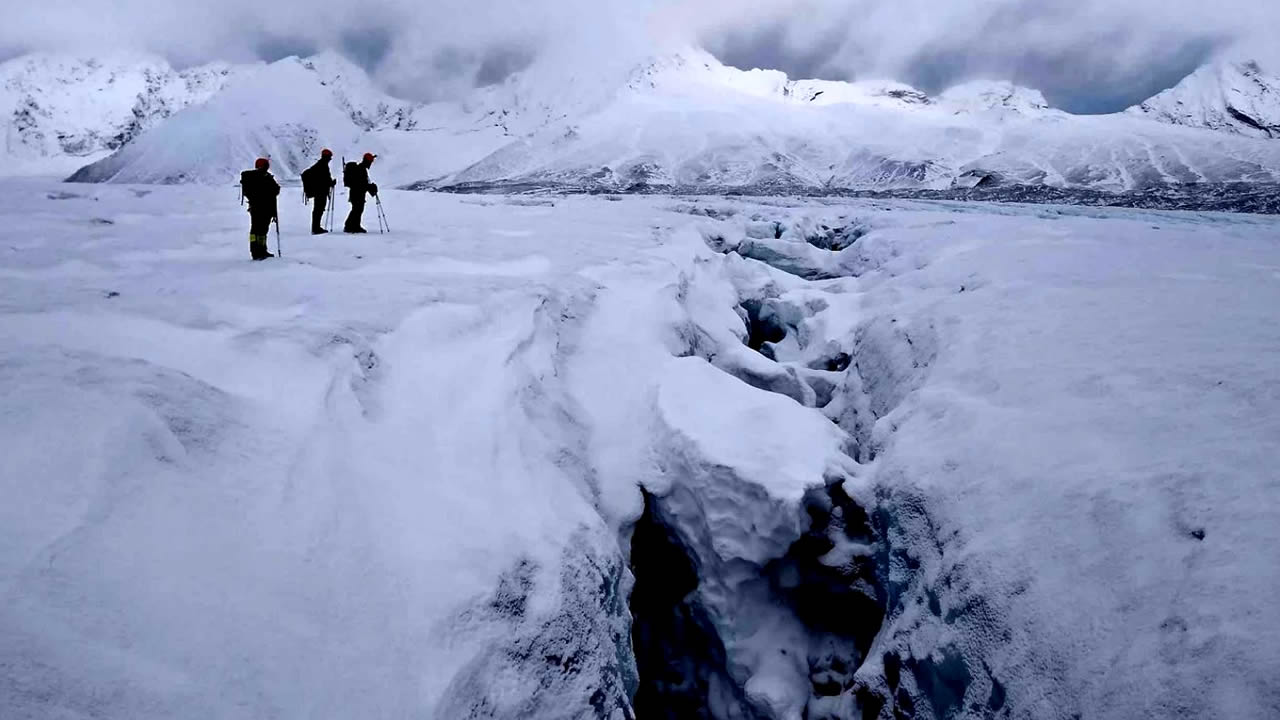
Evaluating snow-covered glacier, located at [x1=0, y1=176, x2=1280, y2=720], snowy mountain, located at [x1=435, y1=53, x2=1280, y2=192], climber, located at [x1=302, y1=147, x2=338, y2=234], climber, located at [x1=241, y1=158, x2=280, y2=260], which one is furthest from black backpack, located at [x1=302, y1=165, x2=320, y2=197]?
snowy mountain, located at [x1=435, y1=53, x2=1280, y2=192]

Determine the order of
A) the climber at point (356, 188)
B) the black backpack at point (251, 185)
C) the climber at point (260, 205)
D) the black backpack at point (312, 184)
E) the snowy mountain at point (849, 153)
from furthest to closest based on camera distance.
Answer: the snowy mountain at point (849, 153) → the climber at point (356, 188) → the black backpack at point (312, 184) → the black backpack at point (251, 185) → the climber at point (260, 205)

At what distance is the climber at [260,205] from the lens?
7.43m

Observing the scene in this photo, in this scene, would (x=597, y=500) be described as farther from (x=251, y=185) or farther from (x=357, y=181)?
(x=357, y=181)

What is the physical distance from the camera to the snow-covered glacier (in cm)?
273

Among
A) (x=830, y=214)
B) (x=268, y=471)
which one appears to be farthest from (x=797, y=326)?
(x=830, y=214)

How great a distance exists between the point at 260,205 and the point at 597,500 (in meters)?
5.58

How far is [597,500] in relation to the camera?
16.7 feet

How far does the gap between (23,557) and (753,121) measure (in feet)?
583

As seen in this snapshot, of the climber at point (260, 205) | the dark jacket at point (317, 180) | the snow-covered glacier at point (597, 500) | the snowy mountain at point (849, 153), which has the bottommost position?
the snow-covered glacier at point (597, 500)

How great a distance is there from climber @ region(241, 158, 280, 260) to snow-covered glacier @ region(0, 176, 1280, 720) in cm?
35

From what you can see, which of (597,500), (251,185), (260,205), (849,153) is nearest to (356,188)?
(251,185)

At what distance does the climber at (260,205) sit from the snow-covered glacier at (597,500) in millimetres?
350

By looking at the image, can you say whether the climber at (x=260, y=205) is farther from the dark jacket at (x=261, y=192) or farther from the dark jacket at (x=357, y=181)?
the dark jacket at (x=357, y=181)

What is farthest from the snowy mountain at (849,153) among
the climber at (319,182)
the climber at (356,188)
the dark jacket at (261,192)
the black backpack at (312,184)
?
the dark jacket at (261,192)
